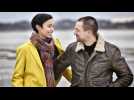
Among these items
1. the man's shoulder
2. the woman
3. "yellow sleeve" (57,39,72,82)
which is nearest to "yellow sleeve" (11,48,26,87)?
the woman

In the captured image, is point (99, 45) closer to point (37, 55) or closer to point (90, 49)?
point (90, 49)

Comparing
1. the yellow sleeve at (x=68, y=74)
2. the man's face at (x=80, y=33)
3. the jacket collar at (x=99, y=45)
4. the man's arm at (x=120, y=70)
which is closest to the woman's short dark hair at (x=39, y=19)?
the man's face at (x=80, y=33)

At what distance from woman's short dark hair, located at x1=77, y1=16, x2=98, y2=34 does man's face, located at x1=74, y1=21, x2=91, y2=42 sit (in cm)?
3

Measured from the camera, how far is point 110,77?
3.55 meters

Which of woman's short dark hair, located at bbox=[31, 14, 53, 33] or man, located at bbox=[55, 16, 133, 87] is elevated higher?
woman's short dark hair, located at bbox=[31, 14, 53, 33]

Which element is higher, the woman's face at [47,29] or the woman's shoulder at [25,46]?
the woman's face at [47,29]

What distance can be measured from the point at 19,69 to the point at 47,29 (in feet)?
1.72

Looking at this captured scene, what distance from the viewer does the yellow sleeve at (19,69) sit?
11.6 ft

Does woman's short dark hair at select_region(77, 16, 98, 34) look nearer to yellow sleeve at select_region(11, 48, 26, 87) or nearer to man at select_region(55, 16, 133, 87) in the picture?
man at select_region(55, 16, 133, 87)

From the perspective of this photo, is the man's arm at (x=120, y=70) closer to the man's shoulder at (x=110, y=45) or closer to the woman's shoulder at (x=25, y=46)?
the man's shoulder at (x=110, y=45)

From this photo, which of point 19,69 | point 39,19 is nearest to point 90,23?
point 39,19

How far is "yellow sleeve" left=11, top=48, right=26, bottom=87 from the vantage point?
3521 mm

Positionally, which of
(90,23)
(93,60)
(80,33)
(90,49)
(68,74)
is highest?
(90,23)

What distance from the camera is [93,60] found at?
3.55m
